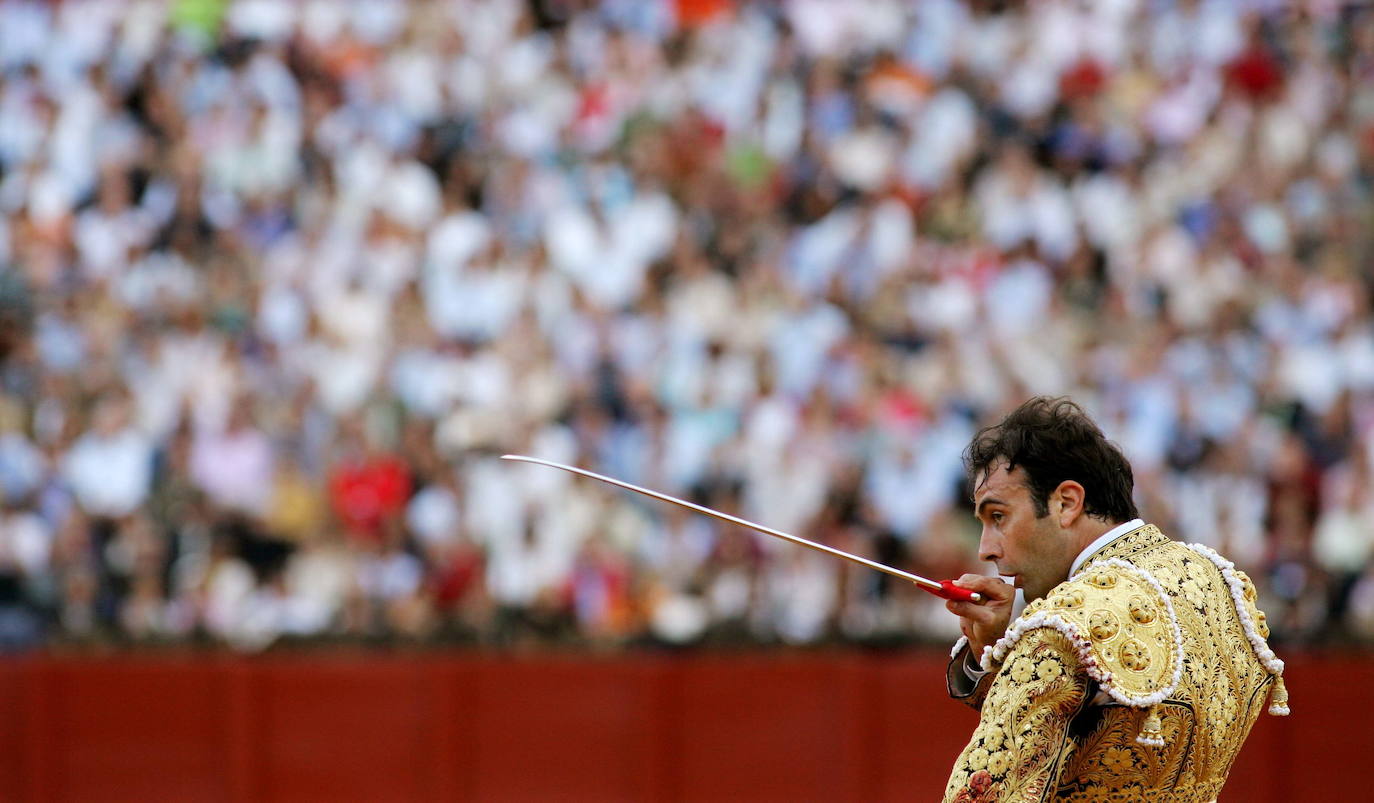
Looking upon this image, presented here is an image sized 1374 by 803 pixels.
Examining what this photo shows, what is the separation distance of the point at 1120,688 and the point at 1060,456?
0.31 metres

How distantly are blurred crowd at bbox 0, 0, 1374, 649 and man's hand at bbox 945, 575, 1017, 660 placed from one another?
4686 mm

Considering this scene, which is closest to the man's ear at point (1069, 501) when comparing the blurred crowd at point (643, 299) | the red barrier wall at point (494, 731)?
the blurred crowd at point (643, 299)

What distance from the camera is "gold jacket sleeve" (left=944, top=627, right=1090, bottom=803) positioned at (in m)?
2.36

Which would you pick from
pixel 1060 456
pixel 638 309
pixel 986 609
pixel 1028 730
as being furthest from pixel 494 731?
pixel 1028 730

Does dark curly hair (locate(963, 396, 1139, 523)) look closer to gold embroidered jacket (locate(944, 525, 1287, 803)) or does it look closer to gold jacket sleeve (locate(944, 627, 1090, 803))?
gold embroidered jacket (locate(944, 525, 1287, 803))

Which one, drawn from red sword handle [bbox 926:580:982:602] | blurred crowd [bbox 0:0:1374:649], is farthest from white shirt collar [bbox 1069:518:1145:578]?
blurred crowd [bbox 0:0:1374:649]

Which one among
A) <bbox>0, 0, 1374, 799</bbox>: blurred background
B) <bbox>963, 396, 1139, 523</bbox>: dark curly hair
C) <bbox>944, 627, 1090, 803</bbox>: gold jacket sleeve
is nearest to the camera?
<bbox>944, 627, 1090, 803</bbox>: gold jacket sleeve

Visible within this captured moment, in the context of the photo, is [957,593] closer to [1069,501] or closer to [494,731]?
[1069,501]

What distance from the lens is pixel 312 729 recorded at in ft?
26.2

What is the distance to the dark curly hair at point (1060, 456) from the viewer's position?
2572 mm

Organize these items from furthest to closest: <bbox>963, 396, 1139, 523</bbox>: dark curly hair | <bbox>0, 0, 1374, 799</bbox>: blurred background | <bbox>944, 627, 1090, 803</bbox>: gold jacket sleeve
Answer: <bbox>0, 0, 1374, 799</bbox>: blurred background < <bbox>963, 396, 1139, 523</bbox>: dark curly hair < <bbox>944, 627, 1090, 803</bbox>: gold jacket sleeve

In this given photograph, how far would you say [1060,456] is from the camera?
2.57 meters

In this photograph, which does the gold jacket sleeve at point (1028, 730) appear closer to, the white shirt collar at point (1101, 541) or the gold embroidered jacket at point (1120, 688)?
the gold embroidered jacket at point (1120, 688)

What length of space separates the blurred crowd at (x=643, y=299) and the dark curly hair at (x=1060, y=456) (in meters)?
4.72
